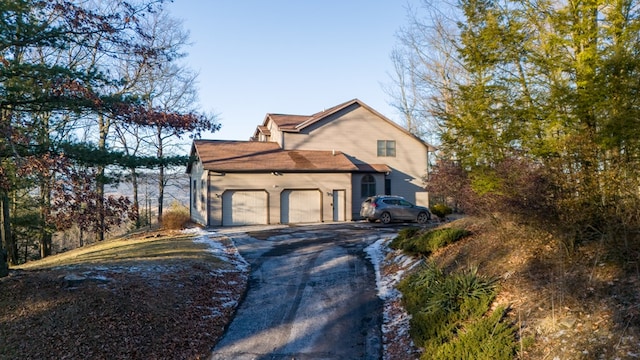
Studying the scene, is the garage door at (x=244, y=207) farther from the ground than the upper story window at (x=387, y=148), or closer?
closer

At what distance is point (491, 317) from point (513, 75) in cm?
514

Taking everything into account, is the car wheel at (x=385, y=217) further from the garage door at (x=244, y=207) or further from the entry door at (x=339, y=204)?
the garage door at (x=244, y=207)

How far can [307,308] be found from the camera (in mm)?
8172

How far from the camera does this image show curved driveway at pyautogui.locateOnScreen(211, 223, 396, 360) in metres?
6.45

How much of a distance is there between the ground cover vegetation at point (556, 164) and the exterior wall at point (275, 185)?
47.8 ft

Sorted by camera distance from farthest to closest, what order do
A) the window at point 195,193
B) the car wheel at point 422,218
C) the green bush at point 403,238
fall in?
1. the window at point 195,193
2. the car wheel at point 422,218
3. the green bush at point 403,238

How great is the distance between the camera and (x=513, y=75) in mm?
8344

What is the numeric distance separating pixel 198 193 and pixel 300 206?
6.43m

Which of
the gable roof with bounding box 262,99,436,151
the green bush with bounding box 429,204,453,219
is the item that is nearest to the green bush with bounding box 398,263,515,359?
the green bush with bounding box 429,204,453,219

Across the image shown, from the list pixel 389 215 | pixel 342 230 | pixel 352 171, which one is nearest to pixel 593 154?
pixel 342 230

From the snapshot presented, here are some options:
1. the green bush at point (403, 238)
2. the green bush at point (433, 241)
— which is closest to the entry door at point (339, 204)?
the green bush at point (403, 238)

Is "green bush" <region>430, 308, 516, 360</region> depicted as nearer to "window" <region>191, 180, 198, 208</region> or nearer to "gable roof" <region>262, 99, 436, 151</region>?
"gable roof" <region>262, 99, 436, 151</region>

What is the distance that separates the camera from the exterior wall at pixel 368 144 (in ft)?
86.6

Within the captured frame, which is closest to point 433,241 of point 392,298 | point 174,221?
point 392,298
